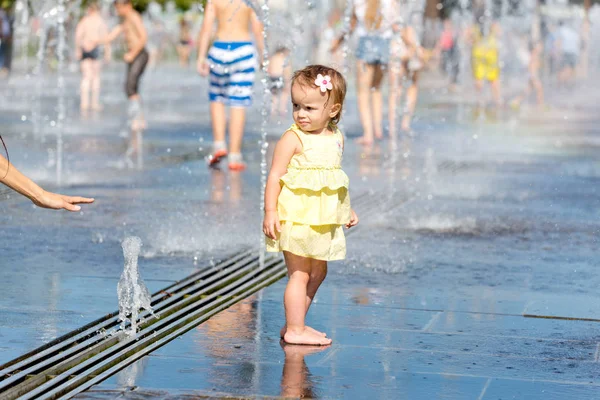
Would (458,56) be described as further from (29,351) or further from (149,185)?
(29,351)

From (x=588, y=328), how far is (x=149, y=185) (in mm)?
5574

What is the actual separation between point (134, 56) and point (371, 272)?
9.45 m

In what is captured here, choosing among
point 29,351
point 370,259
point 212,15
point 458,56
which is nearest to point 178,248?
point 370,259

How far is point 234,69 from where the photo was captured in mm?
12477

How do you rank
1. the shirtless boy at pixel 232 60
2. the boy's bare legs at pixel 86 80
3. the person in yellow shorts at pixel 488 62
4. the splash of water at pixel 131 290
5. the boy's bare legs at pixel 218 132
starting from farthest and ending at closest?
the person in yellow shorts at pixel 488 62 → the boy's bare legs at pixel 86 80 → the boy's bare legs at pixel 218 132 → the shirtless boy at pixel 232 60 → the splash of water at pixel 131 290

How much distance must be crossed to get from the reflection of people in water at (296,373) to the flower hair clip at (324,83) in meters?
1.07

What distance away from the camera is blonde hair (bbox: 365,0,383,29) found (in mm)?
14742

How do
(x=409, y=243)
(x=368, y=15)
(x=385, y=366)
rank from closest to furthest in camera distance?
1. (x=385, y=366)
2. (x=409, y=243)
3. (x=368, y=15)

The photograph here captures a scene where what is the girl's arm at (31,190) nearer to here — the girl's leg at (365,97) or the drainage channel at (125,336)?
the drainage channel at (125,336)

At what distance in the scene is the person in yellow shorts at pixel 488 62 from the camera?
24062 mm

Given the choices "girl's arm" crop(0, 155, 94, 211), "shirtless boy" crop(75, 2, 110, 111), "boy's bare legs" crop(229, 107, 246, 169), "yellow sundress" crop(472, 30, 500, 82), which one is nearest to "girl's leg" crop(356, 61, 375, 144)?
"boy's bare legs" crop(229, 107, 246, 169)

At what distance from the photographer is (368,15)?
584 inches

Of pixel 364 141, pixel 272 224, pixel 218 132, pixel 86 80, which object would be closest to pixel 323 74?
pixel 272 224

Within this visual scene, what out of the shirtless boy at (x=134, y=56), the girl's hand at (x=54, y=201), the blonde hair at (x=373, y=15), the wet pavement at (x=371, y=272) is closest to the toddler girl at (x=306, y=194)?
the wet pavement at (x=371, y=272)
